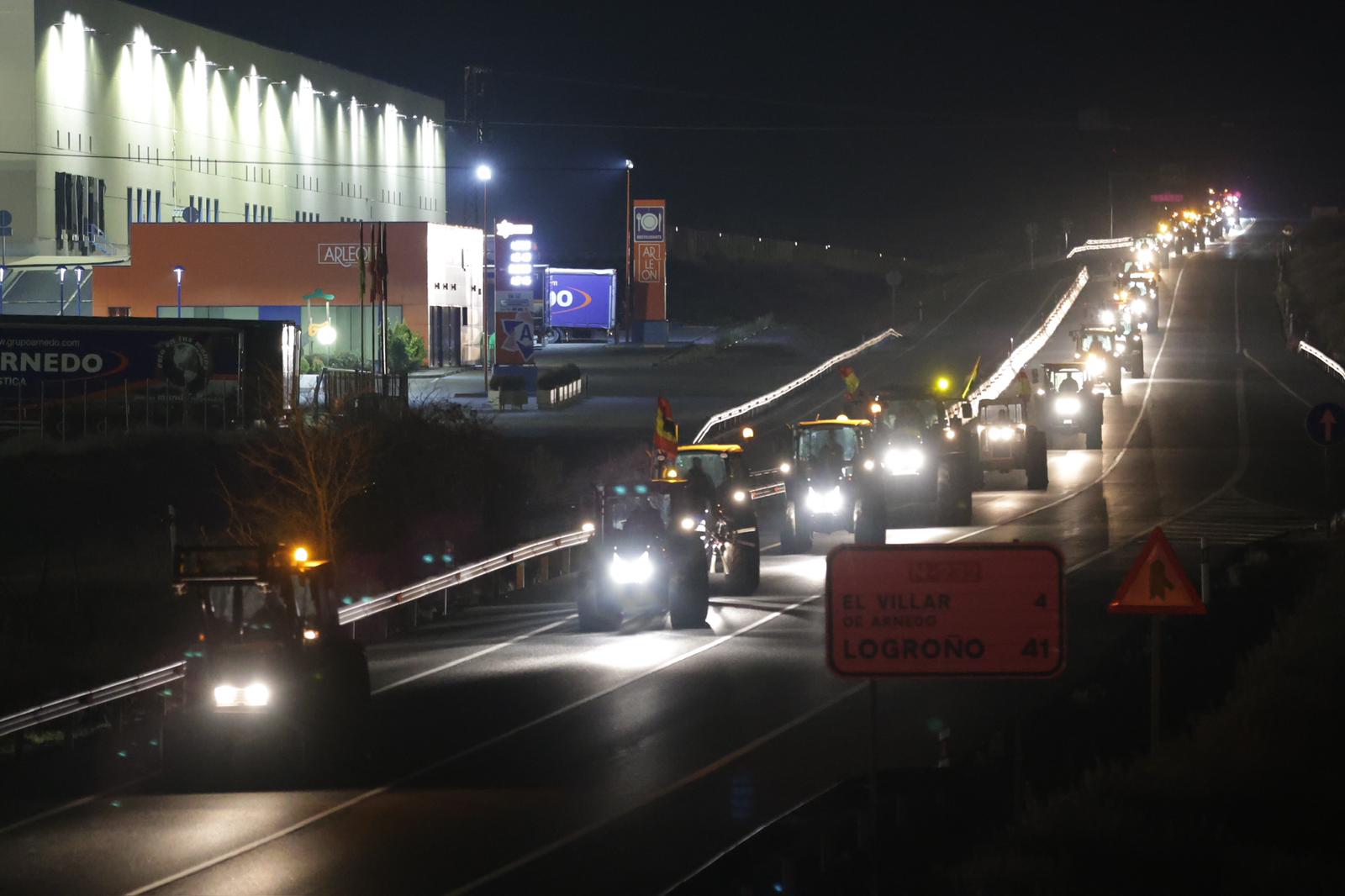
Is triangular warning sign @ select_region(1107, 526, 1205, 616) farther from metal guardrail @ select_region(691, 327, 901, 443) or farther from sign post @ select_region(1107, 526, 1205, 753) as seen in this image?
metal guardrail @ select_region(691, 327, 901, 443)

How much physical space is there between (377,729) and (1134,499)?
2303cm

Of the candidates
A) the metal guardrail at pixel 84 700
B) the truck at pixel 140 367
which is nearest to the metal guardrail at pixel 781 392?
the truck at pixel 140 367

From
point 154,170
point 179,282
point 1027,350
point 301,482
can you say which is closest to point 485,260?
point 154,170

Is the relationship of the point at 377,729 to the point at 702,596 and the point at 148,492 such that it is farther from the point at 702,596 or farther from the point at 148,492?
the point at 148,492

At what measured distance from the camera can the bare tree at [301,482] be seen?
37500 mm

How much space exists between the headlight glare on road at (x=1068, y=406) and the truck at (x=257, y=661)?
3260cm

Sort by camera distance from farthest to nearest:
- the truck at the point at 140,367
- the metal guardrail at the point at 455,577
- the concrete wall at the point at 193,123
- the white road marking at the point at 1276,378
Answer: the concrete wall at the point at 193,123 < the white road marking at the point at 1276,378 < the truck at the point at 140,367 < the metal guardrail at the point at 455,577

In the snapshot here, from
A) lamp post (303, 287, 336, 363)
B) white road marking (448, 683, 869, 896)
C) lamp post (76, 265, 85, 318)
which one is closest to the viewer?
white road marking (448, 683, 869, 896)

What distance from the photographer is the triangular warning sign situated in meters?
13.5

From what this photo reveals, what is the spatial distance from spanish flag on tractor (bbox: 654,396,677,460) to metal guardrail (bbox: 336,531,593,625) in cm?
175

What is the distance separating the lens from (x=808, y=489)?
30.2 metres

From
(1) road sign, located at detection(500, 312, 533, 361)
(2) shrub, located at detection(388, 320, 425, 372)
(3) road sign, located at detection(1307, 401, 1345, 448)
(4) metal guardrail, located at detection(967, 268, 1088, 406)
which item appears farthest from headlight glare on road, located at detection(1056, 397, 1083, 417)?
(2) shrub, located at detection(388, 320, 425, 372)

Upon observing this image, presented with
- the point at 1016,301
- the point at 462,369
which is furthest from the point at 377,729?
the point at 1016,301

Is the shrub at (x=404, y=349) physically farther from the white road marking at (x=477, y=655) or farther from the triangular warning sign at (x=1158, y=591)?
the triangular warning sign at (x=1158, y=591)
